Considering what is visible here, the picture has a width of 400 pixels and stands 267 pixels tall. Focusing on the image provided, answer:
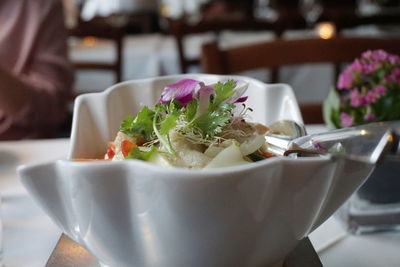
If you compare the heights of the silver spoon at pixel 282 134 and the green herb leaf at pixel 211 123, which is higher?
the green herb leaf at pixel 211 123

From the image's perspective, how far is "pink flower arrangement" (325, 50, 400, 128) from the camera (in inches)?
19.8

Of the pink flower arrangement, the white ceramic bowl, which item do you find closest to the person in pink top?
the pink flower arrangement

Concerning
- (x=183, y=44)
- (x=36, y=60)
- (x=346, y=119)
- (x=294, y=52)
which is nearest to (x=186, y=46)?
(x=183, y=44)

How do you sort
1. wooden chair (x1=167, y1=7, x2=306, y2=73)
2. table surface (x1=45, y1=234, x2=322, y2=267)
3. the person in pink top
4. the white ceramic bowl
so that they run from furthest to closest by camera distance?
wooden chair (x1=167, y1=7, x2=306, y2=73)
the person in pink top
table surface (x1=45, y1=234, x2=322, y2=267)
the white ceramic bowl

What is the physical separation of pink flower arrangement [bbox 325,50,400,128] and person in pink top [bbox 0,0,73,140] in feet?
2.12

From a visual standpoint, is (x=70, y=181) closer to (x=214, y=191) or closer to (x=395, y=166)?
(x=214, y=191)

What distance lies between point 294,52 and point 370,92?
16.0 inches

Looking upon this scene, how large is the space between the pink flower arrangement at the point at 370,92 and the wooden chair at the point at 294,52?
0.34 m

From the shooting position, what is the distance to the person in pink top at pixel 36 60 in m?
0.99

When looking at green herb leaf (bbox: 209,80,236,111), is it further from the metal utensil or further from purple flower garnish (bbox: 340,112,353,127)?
purple flower garnish (bbox: 340,112,353,127)

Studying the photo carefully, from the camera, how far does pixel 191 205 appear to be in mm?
242

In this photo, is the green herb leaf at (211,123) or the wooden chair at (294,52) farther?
the wooden chair at (294,52)

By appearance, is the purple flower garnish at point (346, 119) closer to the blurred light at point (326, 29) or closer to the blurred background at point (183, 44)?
the blurred background at point (183, 44)

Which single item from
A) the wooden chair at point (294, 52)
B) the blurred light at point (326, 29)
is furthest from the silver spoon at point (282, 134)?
the blurred light at point (326, 29)
